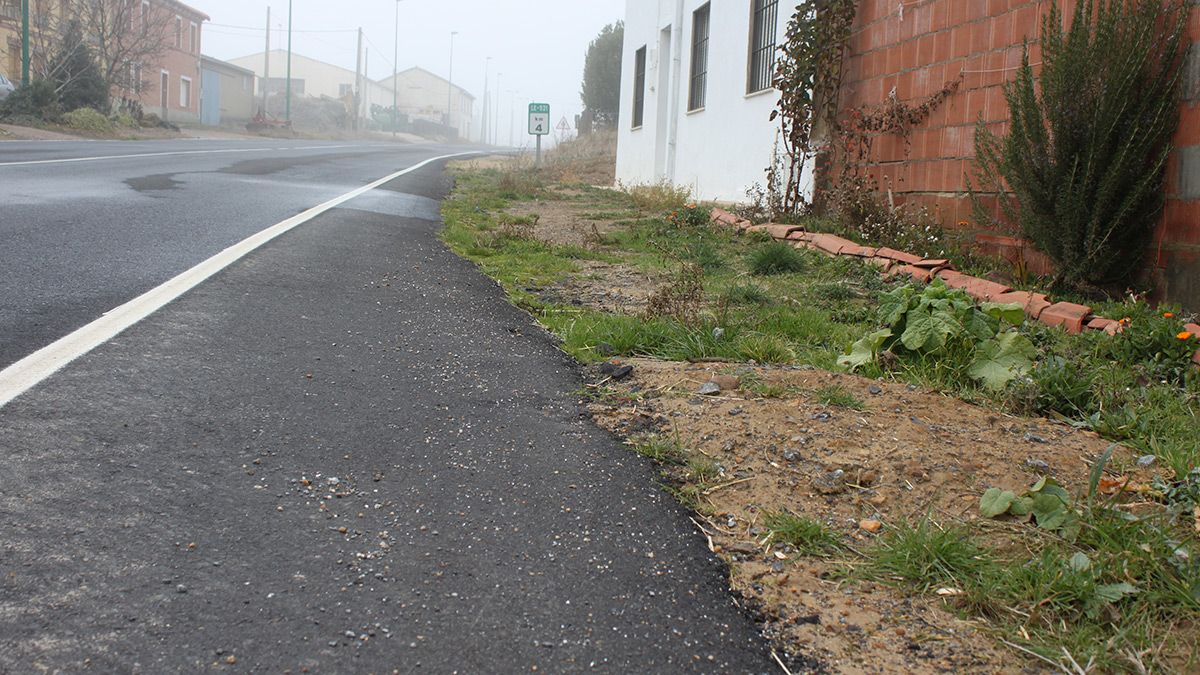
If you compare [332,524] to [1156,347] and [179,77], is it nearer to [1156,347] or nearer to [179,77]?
[1156,347]

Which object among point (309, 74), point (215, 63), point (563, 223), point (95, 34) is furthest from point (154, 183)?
point (309, 74)

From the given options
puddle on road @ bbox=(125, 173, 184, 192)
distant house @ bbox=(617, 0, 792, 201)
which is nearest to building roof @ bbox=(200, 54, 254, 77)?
distant house @ bbox=(617, 0, 792, 201)

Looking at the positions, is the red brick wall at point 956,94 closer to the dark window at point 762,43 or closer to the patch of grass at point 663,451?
the dark window at point 762,43

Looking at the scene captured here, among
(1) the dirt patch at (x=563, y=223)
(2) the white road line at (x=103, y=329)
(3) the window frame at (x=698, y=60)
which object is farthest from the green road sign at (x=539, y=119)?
(2) the white road line at (x=103, y=329)

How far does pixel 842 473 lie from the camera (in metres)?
3.17

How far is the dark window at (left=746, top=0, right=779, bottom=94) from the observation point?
11.9 metres

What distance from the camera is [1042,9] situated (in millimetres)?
6551

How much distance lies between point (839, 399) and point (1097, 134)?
296cm

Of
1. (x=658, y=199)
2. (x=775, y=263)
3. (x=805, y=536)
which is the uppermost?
(x=658, y=199)

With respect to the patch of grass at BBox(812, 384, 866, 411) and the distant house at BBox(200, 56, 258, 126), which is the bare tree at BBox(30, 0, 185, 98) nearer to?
the distant house at BBox(200, 56, 258, 126)

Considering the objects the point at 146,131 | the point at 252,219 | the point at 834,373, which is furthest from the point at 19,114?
the point at 834,373

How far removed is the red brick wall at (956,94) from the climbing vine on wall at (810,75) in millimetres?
159

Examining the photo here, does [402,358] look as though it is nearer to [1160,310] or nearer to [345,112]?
[1160,310]

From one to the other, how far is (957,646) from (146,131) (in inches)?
1442
